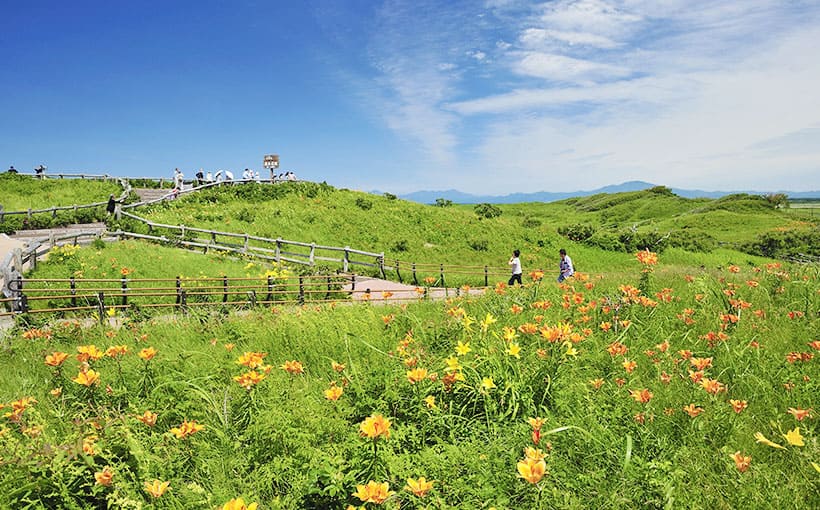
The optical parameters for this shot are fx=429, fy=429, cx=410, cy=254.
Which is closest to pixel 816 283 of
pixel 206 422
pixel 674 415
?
pixel 674 415

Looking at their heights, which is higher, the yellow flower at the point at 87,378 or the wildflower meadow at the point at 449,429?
the yellow flower at the point at 87,378

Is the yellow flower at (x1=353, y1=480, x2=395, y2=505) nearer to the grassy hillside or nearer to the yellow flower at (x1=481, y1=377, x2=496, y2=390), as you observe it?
the yellow flower at (x1=481, y1=377, x2=496, y2=390)

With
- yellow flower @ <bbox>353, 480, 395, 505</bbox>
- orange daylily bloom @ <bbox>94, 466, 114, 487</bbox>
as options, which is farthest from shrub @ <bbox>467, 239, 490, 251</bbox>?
yellow flower @ <bbox>353, 480, 395, 505</bbox>

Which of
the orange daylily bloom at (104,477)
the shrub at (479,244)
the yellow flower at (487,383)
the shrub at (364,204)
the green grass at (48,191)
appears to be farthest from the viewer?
the shrub at (364,204)

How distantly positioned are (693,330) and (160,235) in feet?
80.2

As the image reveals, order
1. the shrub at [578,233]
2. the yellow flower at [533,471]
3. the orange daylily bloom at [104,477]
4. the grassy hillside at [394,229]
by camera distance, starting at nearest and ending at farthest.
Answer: the yellow flower at [533,471], the orange daylily bloom at [104,477], the grassy hillside at [394,229], the shrub at [578,233]

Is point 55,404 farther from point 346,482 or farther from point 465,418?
point 465,418

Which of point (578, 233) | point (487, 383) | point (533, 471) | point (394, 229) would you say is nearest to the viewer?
point (533, 471)

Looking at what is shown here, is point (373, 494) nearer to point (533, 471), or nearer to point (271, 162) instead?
point (533, 471)

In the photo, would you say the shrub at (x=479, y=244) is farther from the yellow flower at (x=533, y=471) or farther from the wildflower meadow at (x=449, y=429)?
the yellow flower at (x=533, y=471)

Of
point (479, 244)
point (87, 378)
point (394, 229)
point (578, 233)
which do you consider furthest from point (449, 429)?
point (578, 233)

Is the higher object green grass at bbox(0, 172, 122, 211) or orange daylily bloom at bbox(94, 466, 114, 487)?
green grass at bbox(0, 172, 122, 211)

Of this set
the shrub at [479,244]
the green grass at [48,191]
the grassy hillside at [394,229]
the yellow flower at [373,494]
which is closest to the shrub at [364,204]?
the grassy hillside at [394,229]

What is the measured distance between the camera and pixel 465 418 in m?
3.05
